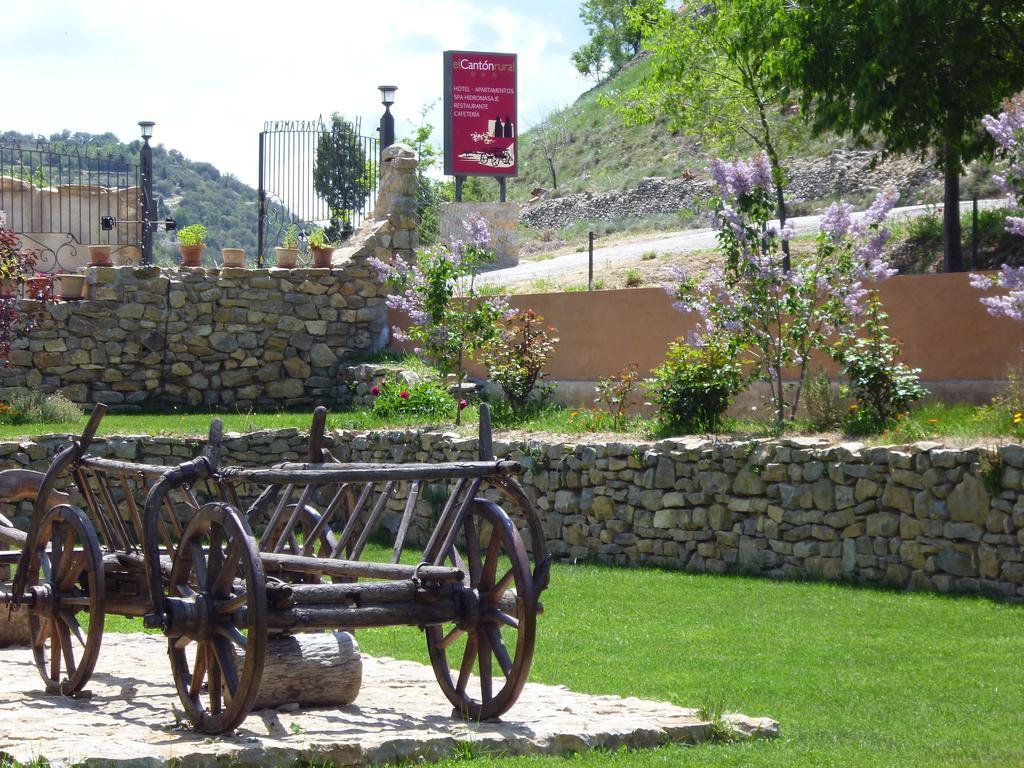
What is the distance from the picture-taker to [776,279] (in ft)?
48.2

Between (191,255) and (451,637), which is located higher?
(191,255)

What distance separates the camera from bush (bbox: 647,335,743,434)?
15.2 meters

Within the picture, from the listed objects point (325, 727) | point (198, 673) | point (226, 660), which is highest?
point (226, 660)

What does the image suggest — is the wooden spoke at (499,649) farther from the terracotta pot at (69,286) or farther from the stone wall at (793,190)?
the stone wall at (793,190)

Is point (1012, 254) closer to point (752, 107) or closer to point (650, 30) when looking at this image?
point (752, 107)

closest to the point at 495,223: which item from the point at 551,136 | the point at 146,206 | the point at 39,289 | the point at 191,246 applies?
the point at 146,206

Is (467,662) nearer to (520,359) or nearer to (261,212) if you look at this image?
(520,359)

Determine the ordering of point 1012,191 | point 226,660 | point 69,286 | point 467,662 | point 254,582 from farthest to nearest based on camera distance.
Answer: point 69,286 → point 1012,191 → point 467,662 → point 226,660 → point 254,582

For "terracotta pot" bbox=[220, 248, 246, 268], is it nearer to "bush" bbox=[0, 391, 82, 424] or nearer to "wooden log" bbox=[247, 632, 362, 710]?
"bush" bbox=[0, 391, 82, 424]

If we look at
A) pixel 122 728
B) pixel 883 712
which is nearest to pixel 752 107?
pixel 883 712

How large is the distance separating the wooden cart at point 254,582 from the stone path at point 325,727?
0.69ft

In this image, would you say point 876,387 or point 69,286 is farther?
point 69,286

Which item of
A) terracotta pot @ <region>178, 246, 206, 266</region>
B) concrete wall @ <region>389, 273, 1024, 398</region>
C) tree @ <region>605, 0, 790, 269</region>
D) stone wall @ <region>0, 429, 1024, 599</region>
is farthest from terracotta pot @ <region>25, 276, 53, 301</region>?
tree @ <region>605, 0, 790, 269</region>

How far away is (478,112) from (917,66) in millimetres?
16912
